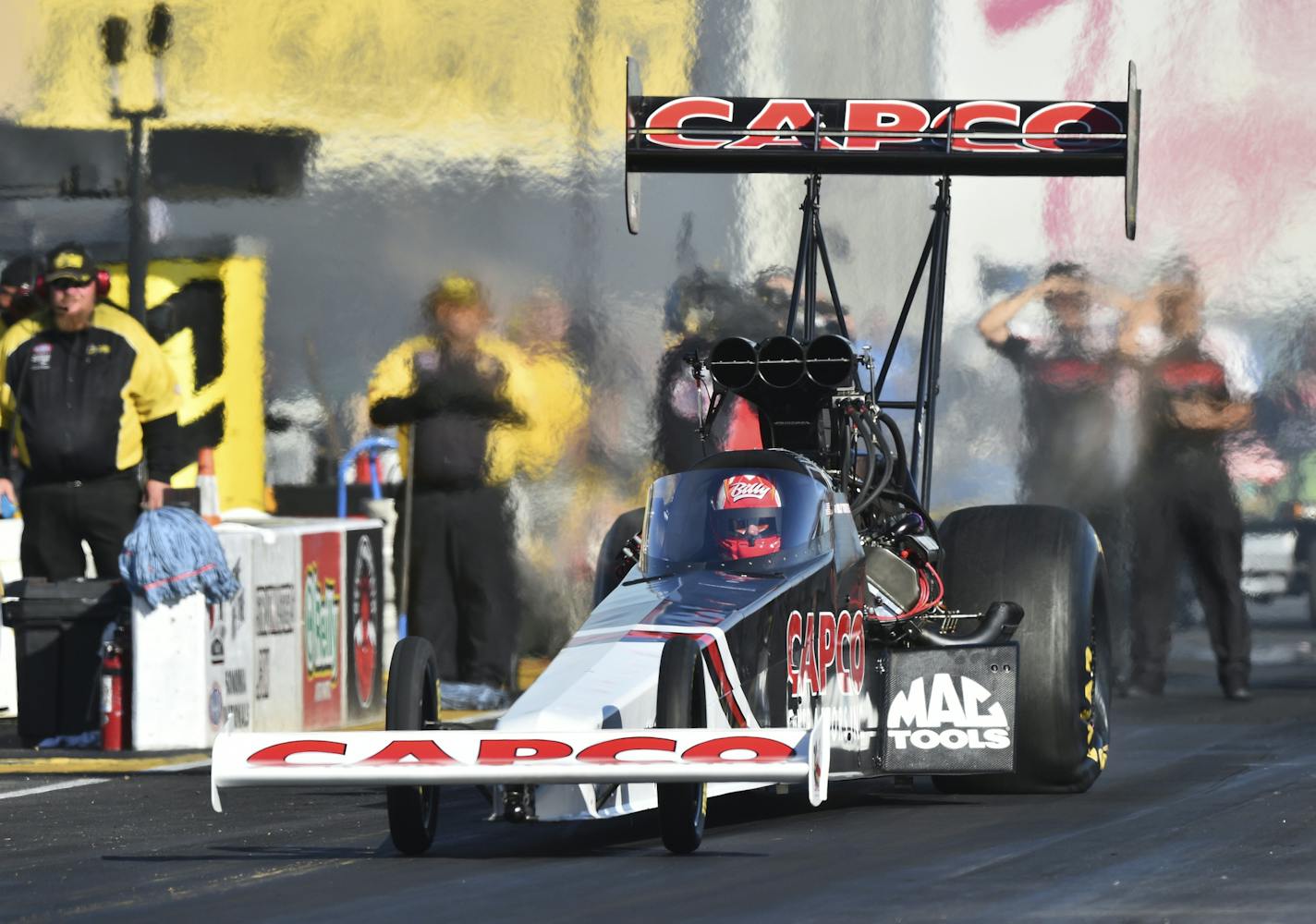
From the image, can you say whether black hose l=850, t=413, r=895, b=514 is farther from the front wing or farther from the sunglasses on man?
the sunglasses on man

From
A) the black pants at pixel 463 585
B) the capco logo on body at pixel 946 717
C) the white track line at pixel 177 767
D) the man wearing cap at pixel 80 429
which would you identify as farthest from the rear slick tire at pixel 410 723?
the black pants at pixel 463 585

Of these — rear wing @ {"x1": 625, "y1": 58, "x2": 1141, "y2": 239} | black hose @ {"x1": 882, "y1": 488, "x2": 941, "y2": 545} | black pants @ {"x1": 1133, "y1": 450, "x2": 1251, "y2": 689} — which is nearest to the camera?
black hose @ {"x1": 882, "y1": 488, "x2": 941, "y2": 545}

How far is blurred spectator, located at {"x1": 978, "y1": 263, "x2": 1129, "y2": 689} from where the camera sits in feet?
48.2

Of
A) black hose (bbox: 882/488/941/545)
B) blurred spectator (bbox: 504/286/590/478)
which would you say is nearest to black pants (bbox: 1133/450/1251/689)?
blurred spectator (bbox: 504/286/590/478)

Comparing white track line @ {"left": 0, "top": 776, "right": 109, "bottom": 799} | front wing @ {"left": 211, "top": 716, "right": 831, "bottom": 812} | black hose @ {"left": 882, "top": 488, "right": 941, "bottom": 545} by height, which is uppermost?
black hose @ {"left": 882, "top": 488, "right": 941, "bottom": 545}

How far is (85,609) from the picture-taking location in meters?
11.6

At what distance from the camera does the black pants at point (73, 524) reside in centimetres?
1199

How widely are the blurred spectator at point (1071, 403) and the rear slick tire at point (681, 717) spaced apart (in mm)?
7791

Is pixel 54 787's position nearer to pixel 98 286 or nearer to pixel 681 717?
pixel 98 286

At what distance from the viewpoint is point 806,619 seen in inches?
314

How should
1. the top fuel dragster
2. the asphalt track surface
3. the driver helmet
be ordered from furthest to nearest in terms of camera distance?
1. the driver helmet
2. the top fuel dragster
3. the asphalt track surface

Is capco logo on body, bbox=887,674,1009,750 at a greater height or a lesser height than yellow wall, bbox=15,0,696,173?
lesser

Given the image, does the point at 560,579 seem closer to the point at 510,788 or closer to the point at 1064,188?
the point at 1064,188

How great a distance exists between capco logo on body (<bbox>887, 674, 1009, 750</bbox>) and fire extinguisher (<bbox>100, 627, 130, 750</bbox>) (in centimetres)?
399
